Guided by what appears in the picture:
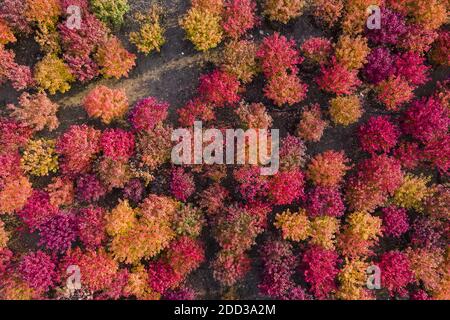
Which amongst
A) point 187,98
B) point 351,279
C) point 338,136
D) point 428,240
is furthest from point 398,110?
point 187,98

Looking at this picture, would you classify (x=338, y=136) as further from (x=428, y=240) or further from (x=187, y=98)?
(x=187, y=98)

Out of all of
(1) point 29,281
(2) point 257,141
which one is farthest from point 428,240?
(1) point 29,281

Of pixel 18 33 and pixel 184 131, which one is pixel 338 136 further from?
pixel 18 33

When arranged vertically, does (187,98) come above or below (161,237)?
above
